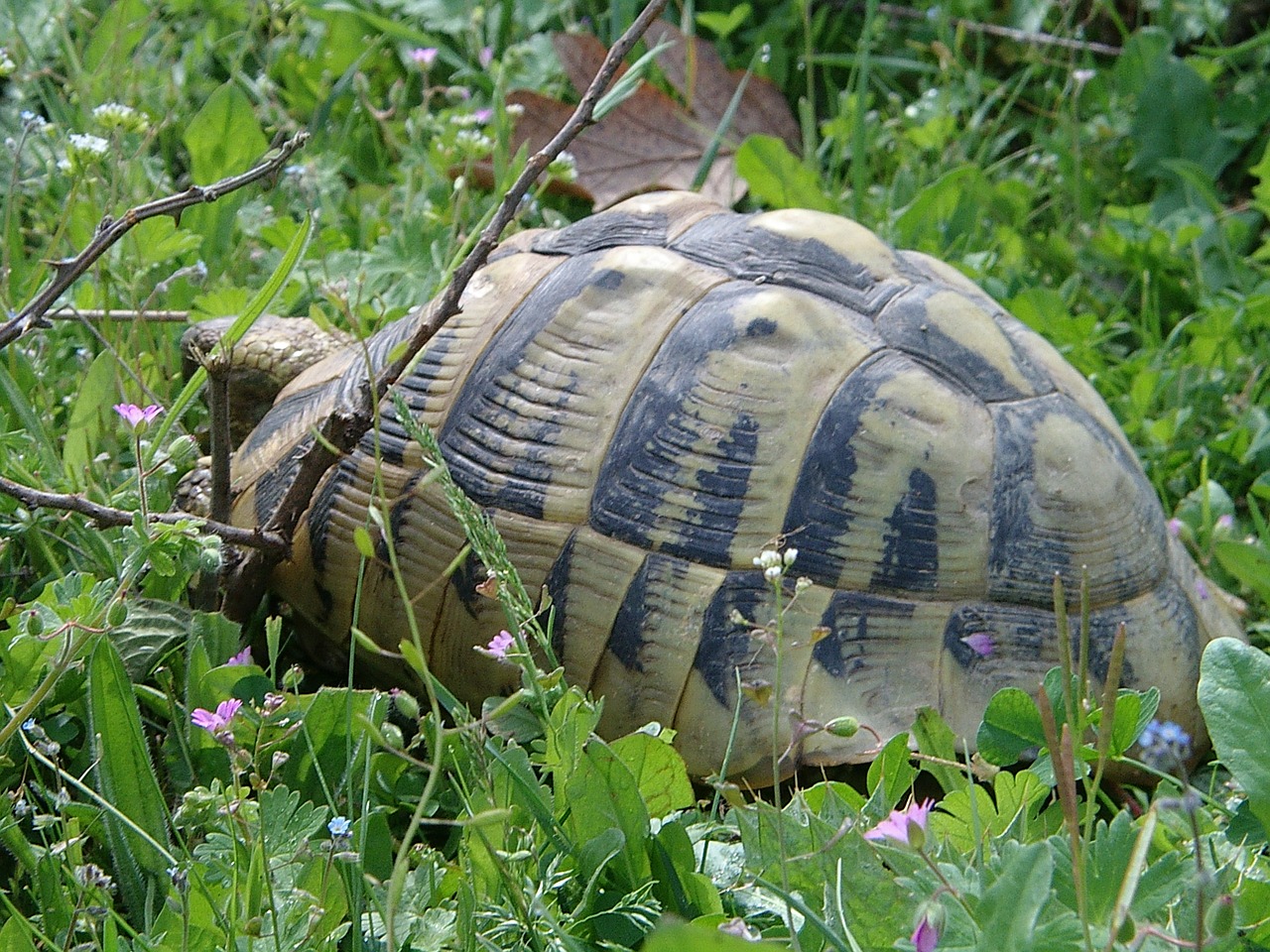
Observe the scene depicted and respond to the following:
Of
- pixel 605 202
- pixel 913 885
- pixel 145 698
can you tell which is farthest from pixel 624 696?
pixel 605 202

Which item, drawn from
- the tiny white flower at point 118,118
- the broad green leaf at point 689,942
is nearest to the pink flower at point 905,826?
the broad green leaf at point 689,942

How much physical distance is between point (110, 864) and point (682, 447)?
93 centimetres

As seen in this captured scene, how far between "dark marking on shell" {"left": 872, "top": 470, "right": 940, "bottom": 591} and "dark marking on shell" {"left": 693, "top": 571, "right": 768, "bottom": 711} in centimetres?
18

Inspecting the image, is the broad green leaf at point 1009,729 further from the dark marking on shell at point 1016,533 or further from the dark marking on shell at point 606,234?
the dark marking on shell at point 606,234

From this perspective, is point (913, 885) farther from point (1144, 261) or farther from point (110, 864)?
point (1144, 261)

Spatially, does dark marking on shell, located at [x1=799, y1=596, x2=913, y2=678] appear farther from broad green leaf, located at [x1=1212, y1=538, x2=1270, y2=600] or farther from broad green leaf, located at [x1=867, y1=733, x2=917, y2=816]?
broad green leaf, located at [x1=1212, y1=538, x2=1270, y2=600]

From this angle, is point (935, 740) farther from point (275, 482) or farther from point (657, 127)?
point (657, 127)

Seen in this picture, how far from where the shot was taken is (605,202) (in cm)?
343

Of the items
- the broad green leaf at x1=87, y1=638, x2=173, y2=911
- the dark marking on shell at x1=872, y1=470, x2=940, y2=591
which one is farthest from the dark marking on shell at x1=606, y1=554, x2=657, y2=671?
the broad green leaf at x1=87, y1=638, x2=173, y2=911

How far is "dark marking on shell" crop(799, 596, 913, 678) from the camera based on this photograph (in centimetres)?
194

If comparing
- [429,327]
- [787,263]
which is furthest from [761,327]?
[429,327]

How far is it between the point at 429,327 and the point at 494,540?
1.74ft

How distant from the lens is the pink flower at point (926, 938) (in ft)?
3.83

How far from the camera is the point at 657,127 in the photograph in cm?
365
